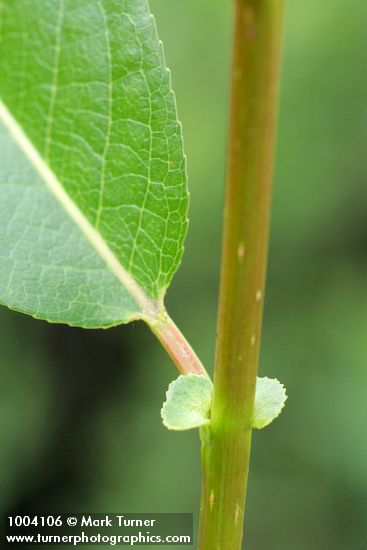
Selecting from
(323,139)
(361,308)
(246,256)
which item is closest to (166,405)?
(246,256)

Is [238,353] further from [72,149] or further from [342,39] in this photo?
[342,39]

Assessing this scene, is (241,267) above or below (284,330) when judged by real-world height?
below

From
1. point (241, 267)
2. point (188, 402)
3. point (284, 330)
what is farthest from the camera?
point (284, 330)

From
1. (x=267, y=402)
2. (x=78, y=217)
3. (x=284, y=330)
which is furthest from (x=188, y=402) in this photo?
(x=284, y=330)

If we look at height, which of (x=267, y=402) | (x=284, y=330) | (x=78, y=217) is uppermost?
(x=284, y=330)

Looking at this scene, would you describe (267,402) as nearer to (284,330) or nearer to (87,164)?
(87,164)

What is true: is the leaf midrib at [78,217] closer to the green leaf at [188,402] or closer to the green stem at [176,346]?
the green stem at [176,346]
